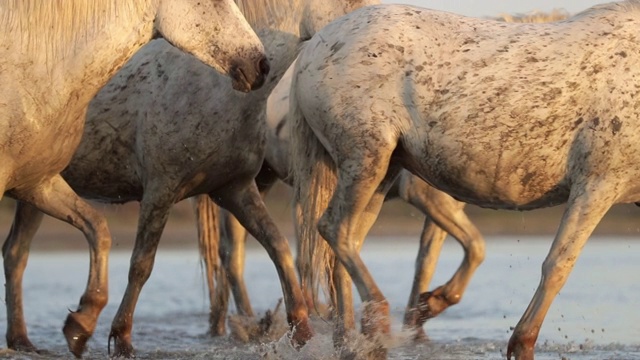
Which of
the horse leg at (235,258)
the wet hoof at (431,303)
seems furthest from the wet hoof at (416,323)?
the horse leg at (235,258)

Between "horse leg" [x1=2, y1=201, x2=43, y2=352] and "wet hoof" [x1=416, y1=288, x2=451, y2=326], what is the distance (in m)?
2.24

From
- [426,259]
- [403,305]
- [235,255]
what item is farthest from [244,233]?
[403,305]

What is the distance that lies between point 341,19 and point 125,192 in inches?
83.8

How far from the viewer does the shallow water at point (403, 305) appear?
8570 mm

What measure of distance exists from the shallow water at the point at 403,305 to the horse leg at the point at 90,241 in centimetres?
57

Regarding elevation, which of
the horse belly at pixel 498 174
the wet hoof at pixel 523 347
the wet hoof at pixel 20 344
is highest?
the horse belly at pixel 498 174

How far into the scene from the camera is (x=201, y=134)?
833 cm

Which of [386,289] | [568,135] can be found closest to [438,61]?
[568,135]

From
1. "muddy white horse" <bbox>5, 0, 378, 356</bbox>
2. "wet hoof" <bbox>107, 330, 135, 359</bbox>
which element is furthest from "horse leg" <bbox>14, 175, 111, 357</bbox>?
"muddy white horse" <bbox>5, 0, 378, 356</bbox>

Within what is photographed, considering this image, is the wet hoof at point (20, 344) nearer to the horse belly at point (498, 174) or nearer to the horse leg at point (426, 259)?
the horse leg at point (426, 259)

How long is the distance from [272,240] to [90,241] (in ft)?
3.77

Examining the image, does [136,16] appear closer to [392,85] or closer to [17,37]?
[17,37]

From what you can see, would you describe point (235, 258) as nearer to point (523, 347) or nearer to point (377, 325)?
point (377, 325)

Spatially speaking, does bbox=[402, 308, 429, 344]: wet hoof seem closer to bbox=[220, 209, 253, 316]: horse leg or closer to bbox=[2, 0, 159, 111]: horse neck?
bbox=[220, 209, 253, 316]: horse leg
